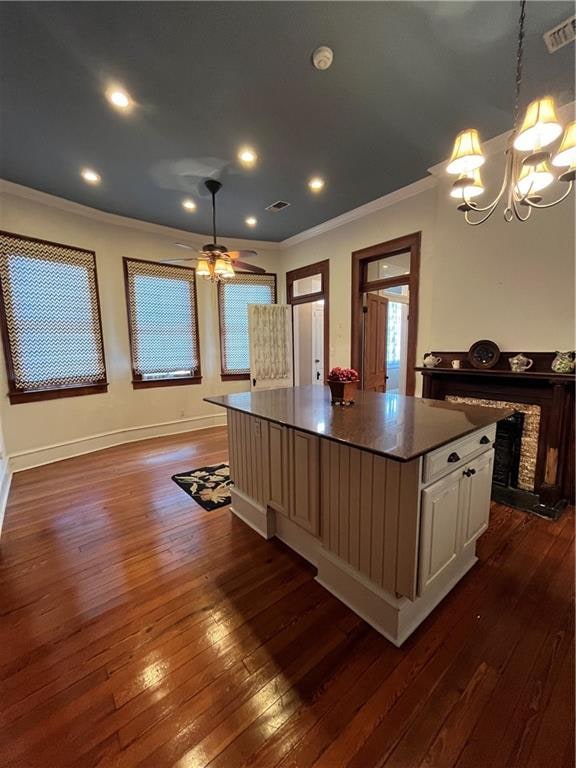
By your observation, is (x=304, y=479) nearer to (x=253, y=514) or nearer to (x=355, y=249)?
(x=253, y=514)

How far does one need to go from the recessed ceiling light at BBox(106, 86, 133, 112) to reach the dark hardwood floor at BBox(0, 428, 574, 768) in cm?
309

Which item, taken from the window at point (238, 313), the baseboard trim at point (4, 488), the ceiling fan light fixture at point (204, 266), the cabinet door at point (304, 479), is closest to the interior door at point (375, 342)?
the window at point (238, 313)

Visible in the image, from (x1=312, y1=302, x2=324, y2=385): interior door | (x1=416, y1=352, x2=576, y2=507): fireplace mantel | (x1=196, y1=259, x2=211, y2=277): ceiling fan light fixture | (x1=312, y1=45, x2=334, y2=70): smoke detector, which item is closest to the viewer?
(x1=312, y1=45, x2=334, y2=70): smoke detector

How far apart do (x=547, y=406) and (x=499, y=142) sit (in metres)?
2.27

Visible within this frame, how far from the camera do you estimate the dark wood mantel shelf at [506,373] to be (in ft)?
7.89

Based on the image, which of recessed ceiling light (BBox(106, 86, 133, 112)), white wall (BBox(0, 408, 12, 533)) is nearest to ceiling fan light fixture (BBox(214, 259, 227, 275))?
recessed ceiling light (BBox(106, 86, 133, 112))

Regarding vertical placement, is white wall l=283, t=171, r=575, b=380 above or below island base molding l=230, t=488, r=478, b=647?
above

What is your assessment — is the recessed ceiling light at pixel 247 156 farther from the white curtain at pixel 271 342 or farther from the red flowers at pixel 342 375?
the white curtain at pixel 271 342

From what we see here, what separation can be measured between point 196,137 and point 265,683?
3552 millimetres

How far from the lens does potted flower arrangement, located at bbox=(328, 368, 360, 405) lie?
221 cm

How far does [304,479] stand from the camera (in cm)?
187

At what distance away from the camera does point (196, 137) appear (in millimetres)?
2561

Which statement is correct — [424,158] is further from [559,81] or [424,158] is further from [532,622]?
[532,622]

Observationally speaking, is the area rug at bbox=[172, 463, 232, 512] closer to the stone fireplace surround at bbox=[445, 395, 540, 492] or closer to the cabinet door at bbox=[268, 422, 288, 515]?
the cabinet door at bbox=[268, 422, 288, 515]
